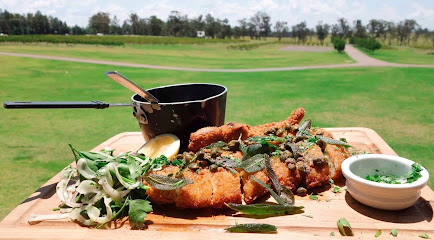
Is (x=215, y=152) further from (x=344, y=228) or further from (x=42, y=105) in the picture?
(x=42, y=105)

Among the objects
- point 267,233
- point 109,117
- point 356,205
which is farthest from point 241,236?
point 109,117

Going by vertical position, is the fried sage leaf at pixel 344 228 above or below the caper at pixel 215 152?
below

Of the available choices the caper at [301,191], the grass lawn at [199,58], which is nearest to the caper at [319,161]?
the caper at [301,191]

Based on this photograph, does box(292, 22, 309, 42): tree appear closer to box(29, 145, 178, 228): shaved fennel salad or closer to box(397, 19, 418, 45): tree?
box(397, 19, 418, 45): tree

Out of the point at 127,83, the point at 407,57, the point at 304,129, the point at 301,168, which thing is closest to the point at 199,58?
the point at 407,57

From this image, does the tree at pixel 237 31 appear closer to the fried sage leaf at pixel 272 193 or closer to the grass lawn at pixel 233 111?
the grass lawn at pixel 233 111
